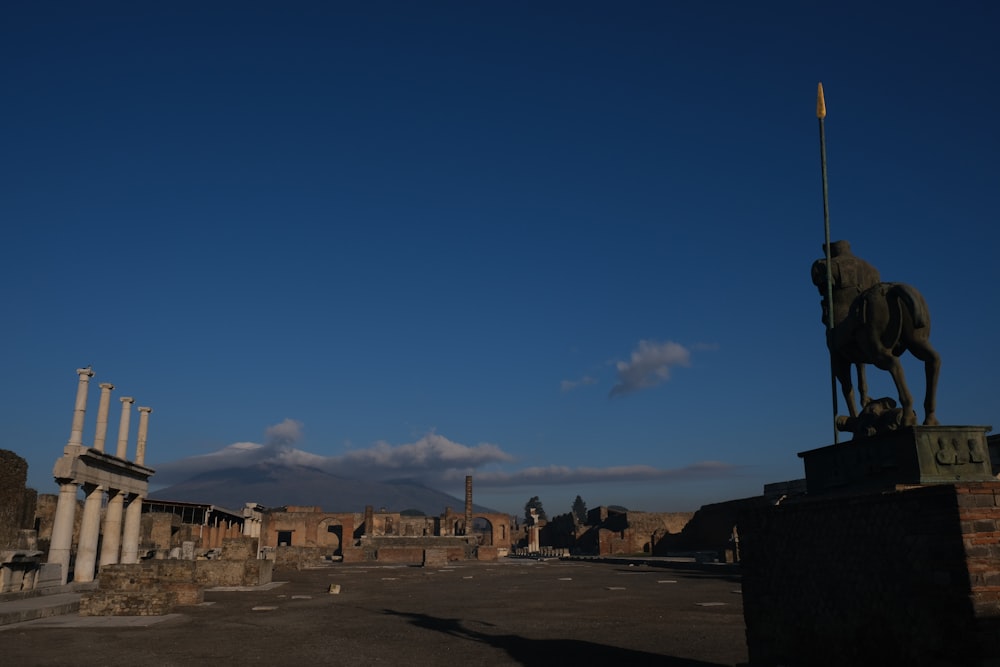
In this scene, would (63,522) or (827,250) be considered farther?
(63,522)

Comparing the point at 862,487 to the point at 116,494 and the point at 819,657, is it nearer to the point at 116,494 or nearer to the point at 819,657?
the point at 819,657

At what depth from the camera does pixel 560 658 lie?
8836mm

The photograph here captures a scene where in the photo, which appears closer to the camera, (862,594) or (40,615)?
(862,594)

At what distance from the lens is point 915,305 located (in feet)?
21.3

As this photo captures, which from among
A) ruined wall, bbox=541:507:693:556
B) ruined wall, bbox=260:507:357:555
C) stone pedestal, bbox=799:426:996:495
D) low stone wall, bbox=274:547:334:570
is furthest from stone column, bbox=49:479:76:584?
ruined wall, bbox=260:507:357:555

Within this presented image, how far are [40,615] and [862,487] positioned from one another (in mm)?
15098

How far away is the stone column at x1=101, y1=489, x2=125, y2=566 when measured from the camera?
26.3 meters

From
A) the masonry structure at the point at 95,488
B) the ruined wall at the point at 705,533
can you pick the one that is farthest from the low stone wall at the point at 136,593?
the ruined wall at the point at 705,533

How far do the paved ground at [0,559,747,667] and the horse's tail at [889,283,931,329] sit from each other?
446cm

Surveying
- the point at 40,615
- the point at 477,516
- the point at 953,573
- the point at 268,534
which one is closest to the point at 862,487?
the point at 953,573

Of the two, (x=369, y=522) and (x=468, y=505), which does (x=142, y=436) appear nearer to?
(x=369, y=522)

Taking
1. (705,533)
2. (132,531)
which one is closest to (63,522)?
(132,531)

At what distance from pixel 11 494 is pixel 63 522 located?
6663 mm

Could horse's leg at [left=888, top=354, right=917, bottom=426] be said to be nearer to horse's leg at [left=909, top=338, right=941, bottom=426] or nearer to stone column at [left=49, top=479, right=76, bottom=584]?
horse's leg at [left=909, top=338, right=941, bottom=426]
